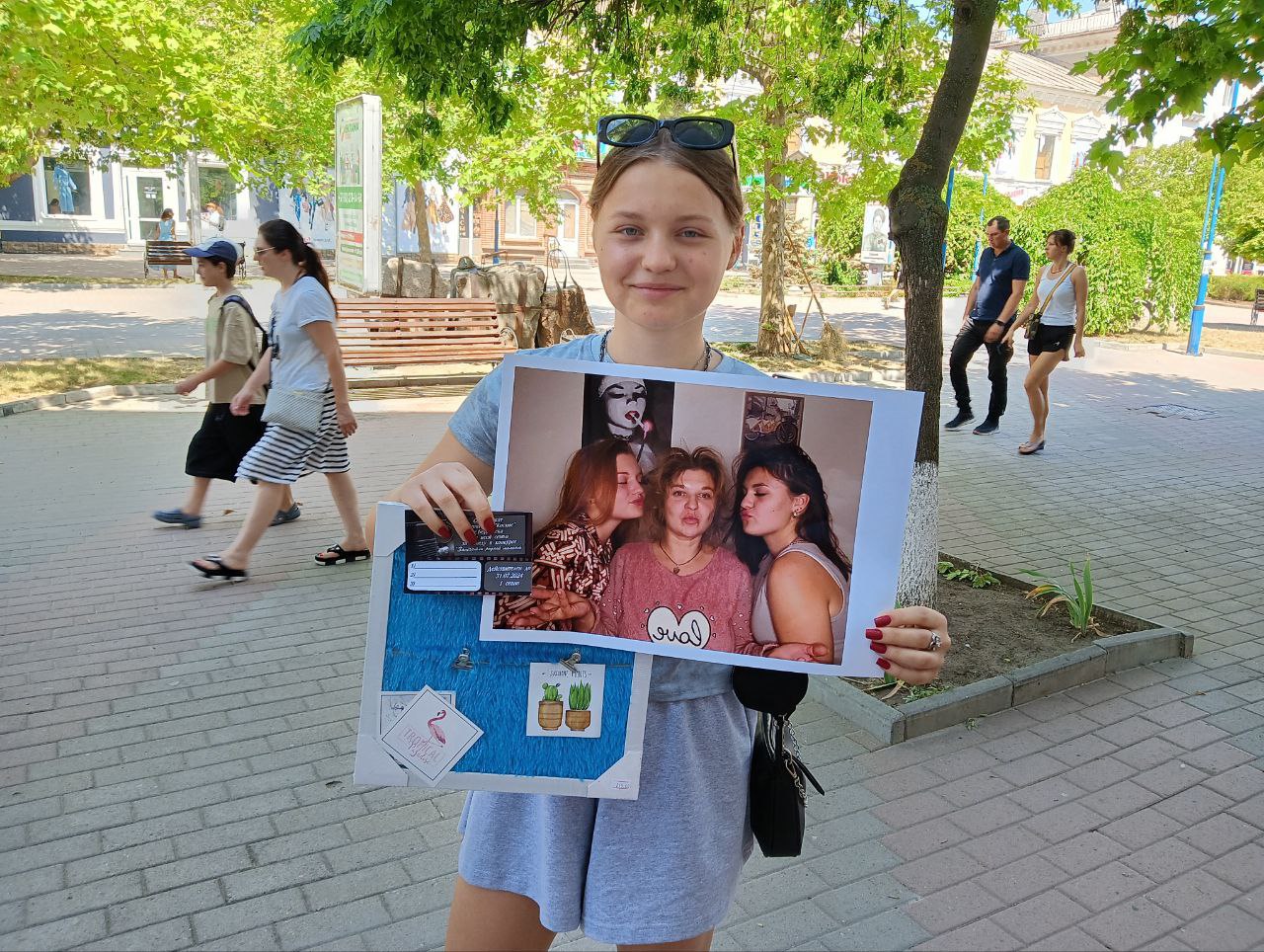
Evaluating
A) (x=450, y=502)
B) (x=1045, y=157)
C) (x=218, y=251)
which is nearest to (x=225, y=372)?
(x=218, y=251)

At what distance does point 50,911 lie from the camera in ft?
9.94

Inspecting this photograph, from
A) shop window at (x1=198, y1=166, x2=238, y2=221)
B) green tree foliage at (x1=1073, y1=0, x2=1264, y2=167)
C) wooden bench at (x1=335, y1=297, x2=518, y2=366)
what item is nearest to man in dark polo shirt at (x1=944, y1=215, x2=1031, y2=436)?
green tree foliage at (x1=1073, y1=0, x2=1264, y2=167)

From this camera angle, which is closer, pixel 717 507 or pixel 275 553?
pixel 717 507

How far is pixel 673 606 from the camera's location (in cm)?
156

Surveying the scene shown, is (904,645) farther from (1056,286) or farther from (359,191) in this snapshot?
(359,191)

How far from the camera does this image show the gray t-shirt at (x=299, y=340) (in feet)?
19.1

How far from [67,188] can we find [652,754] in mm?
41617

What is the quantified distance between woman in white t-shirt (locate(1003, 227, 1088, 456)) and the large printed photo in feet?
30.3

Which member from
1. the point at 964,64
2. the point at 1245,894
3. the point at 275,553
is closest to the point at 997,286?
the point at 964,64

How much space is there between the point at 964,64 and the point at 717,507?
14.3 feet

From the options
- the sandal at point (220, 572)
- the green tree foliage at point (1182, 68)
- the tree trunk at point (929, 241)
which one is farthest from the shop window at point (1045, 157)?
the sandal at point (220, 572)

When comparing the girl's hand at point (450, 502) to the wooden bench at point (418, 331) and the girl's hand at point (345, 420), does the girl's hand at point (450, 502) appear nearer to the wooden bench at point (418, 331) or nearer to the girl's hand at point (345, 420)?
the girl's hand at point (345, 420)

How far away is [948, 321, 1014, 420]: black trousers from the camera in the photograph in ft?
35.1

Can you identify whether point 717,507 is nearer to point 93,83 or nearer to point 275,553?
point 275,553
